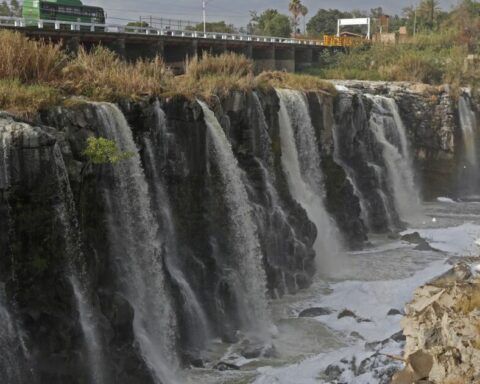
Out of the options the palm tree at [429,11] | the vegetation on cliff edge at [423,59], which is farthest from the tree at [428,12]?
the vegetation on cliff edge at [423,59]

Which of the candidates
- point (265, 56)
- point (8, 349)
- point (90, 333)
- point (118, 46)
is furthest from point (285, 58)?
point (8, 349)

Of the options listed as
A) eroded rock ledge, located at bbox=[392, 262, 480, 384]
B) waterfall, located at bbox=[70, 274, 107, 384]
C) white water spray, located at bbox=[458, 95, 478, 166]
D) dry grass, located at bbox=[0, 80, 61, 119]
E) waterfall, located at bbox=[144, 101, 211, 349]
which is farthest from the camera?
white water spray, located at bbox=[458, 95, 478, 166]

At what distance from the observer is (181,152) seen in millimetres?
21094

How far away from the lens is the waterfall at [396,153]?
117ft

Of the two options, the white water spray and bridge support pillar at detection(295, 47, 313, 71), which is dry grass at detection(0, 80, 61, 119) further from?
bridge support pillar at detection(295, 47, 313, 71)

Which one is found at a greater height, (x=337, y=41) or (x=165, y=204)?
(x=337, y=41)

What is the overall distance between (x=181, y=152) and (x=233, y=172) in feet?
7.36

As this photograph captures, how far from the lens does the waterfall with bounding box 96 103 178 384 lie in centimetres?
1802

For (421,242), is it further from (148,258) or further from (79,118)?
(79,118)

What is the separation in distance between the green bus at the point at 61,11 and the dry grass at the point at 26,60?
64.8ft

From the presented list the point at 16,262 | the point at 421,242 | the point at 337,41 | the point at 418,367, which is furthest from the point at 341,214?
the point at 337,41

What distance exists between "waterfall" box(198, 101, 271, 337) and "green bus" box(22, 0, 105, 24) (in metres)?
20.8

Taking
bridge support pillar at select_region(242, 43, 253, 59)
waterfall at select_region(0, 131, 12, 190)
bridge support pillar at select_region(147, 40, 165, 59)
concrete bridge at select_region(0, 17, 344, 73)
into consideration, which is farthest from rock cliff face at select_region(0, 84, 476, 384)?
bridge support pillar at select_region(242, 43, 253, 59)

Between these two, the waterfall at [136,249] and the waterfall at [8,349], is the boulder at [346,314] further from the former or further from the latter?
the waterfall at [8,349]
